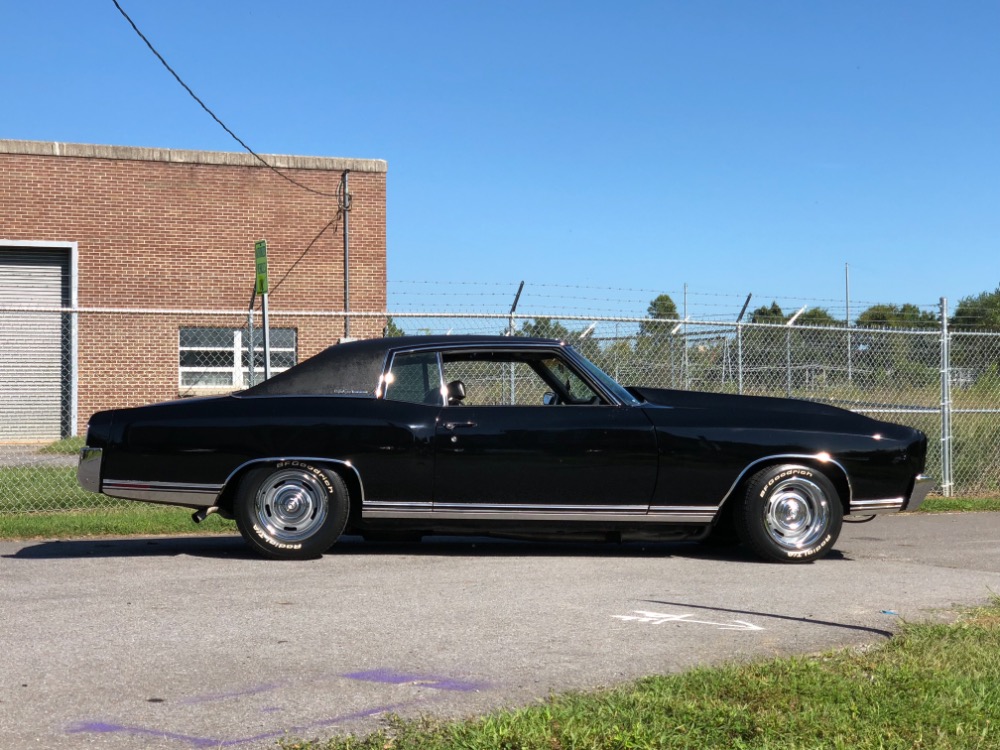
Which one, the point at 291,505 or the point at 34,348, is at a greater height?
the point at 34,348

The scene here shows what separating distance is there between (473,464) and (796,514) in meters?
2.13

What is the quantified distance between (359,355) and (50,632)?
3024mm

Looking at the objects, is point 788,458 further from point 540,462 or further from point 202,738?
point 202,738

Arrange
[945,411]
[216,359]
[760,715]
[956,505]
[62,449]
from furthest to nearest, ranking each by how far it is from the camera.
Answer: [216,359], [62,449], [945,411], [956,505], [760,715]

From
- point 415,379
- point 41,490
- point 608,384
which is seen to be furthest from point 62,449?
point 608,384

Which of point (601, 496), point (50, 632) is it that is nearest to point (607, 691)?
point (50, 632)

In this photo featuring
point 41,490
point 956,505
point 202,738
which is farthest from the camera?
point 956,505

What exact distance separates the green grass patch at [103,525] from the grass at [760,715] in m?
5.86

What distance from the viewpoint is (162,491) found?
762cm

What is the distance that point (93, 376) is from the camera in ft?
68.4

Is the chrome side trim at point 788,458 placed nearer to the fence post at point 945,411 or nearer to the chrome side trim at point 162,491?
the chrome side trim at point 162,491

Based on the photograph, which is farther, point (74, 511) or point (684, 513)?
point (74, 511)

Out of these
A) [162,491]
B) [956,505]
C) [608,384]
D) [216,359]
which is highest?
[216,359]

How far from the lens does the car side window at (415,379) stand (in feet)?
25.9
